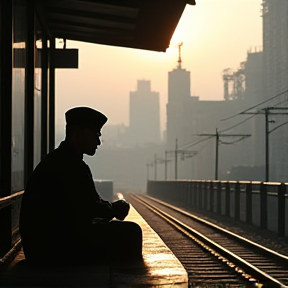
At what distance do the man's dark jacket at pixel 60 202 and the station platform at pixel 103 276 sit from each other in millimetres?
284

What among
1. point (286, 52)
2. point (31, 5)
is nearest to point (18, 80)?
point (31, 5)

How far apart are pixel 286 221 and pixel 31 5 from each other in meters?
11.4

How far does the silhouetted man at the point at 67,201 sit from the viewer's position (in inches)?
261

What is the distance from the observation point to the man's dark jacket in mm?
6621

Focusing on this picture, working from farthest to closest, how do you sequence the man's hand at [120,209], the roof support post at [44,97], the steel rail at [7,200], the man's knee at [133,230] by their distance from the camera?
the roof support post at [44,97] < the steel rail at [7,200] < the man's knee at [133,230] < the man's hand at [120,209]

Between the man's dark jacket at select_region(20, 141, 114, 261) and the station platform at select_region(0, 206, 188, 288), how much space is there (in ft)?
0.93

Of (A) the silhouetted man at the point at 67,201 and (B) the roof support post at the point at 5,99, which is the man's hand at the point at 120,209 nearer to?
(A) the silhouetted man at the point at 67,201

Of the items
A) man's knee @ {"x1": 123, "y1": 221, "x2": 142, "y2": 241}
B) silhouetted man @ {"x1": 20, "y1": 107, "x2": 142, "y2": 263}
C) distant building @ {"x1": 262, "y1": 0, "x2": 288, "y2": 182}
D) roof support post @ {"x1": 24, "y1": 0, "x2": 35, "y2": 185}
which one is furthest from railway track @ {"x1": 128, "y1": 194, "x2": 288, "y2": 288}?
distant building @ {"x1": 262, "y1": 0, "x2": 288, "y2": 182}

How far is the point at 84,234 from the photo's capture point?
683 cm

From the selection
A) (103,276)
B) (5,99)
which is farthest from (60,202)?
(5,99)

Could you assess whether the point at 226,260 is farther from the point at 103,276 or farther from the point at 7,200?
the point at 103,276

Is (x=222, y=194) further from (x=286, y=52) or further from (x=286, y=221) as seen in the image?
(x=286, y=52)

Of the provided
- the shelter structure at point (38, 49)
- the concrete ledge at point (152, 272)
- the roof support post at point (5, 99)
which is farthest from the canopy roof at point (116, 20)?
the concrete ledge at point (152, 272)

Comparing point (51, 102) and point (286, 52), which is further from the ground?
point (286, 52)
